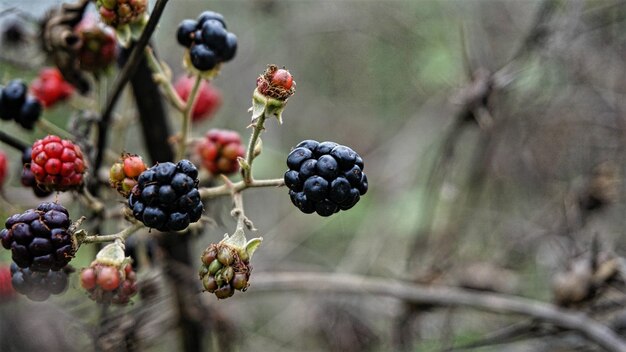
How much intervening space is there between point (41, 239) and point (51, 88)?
3.38ft

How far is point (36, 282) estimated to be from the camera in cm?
131

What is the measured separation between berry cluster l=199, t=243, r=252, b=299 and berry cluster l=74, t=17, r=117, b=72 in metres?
0.78

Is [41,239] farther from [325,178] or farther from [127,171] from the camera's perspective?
[325,178]

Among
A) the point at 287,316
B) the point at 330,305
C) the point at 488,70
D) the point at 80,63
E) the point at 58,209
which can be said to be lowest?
the point at 287,316

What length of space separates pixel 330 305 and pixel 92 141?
149 cm

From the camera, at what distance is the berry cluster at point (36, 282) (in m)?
1.30

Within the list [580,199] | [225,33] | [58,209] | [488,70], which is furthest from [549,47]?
→ [58,209]

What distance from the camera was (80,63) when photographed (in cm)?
175

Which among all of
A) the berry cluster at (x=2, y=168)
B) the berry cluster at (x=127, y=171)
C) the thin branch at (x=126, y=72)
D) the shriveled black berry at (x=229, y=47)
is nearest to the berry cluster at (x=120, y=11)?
the thin branch at (x=126, y=72)

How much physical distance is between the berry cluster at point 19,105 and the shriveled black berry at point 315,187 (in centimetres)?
90

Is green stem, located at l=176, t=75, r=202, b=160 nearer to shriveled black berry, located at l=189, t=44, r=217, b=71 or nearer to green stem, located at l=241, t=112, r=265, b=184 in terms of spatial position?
shriveled black berry, located at l=189, t=44, r=217, b=71

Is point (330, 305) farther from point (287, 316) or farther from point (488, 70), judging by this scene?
point (488, 70)

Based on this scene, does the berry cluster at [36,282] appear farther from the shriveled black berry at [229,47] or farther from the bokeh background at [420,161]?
the shriveled black berry at [229,47]

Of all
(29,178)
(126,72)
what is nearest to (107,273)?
(29,178)
